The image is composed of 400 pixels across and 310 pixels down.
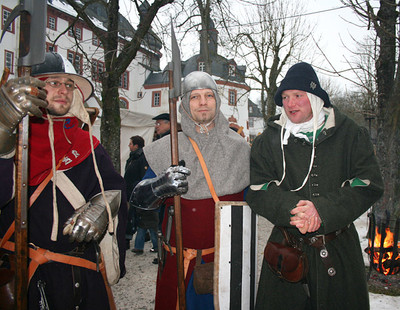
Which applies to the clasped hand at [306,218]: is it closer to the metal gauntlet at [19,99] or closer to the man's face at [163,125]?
the metal gauntlet at [19,99]

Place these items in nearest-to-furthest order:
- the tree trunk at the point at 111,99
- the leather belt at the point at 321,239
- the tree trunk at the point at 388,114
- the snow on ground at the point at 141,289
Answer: the leather belt at the point at 321,239 < the snow on ground at the point at 141,289 < the tree trunk at the point at 388,114 < the tree trunk at the point at 111,99

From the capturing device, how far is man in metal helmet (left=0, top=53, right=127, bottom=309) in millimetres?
1768

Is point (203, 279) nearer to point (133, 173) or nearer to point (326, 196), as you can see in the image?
point (326, 196)

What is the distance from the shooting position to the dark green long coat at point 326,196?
1788 millimetres

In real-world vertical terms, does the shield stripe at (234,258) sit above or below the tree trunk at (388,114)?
below

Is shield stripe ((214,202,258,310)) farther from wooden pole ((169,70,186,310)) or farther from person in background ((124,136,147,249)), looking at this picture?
person in background ((124,136,147,249))

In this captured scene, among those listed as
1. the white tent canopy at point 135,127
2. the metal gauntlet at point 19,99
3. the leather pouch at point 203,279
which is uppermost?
the white tent canopy at point 135,127

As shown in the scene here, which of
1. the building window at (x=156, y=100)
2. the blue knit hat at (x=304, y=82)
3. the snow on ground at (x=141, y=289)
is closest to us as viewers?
the blue knit hat at (x=304, y=82)

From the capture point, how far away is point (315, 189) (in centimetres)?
192

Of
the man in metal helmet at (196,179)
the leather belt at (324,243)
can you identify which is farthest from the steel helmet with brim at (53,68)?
the leather belt at (324,243)

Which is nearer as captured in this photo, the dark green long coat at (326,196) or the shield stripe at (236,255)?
the dark green long coat at (326,196)

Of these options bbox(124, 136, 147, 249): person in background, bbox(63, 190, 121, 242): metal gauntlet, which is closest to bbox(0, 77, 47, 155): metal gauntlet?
bbox(63, 190, 121, 242): metal gauntlet

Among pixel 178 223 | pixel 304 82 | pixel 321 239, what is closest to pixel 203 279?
pixel 178 223

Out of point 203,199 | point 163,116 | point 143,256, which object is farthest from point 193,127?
point 143,256
